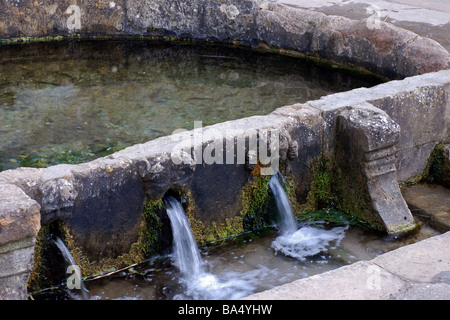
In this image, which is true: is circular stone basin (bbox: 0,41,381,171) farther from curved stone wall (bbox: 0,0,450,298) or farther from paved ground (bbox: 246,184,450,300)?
paved ground (bbox: 246,184,450,300)

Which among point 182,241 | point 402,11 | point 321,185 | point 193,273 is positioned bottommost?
point 193,273

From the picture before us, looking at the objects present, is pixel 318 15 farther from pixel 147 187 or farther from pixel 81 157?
pixel 147 187

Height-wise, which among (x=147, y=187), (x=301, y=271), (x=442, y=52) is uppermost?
(x=442, y=52)

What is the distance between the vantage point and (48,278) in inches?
132

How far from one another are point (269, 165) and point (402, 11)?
419 centimetres

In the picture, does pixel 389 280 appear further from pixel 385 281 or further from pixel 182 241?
pixel 182 241

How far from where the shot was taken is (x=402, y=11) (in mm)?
7367

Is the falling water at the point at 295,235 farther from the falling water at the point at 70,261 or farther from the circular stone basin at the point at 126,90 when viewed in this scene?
the circular stone basin at the point at 126,90

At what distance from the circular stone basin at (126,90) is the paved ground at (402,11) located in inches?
46.2

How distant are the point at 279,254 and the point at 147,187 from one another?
2.77 ft

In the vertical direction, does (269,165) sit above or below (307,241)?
above

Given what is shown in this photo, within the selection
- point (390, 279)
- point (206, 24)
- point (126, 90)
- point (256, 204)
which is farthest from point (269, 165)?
point (206, 24)

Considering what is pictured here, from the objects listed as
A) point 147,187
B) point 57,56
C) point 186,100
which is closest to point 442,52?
point 186,100

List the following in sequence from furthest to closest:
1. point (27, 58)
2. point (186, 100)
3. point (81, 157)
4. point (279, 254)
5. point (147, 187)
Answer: point (27, 58) → point (186, 100) → point (81, 157) → point (279, 254) → point (147, 187)
